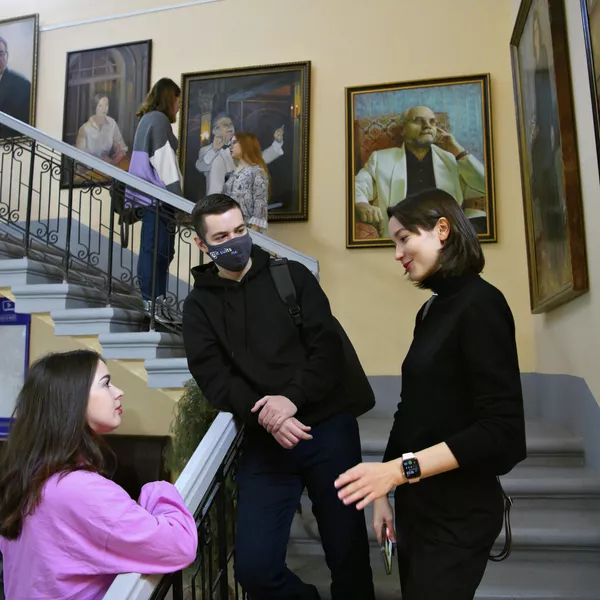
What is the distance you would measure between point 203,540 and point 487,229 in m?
3.86

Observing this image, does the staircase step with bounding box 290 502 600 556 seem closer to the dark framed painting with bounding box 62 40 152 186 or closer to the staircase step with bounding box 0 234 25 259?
the staircase step with bounding box 0 234 25 259

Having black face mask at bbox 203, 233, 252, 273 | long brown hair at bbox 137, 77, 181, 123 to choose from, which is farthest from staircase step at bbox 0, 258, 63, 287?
black face mask at bbox 203, 233, 252, 273

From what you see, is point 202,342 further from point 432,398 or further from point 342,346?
point 432,398

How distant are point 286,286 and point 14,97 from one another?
19.3 ft

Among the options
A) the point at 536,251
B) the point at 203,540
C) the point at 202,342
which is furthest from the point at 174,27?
the point at 203,540

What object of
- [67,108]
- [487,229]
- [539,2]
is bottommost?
[487,229]

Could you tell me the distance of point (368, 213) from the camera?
5.07 metres

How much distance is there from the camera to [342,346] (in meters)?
1.90

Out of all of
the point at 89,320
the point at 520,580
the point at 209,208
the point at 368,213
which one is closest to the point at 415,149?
the point at 368,213

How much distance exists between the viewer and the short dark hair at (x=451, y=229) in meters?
1.33

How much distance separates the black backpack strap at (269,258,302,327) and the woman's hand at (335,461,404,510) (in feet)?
2.49

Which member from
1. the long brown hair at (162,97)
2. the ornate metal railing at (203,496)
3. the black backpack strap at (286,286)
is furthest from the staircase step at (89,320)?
the black backpack strap at (286,286)

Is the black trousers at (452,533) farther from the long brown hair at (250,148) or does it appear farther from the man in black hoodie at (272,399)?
the long brown hair at (250,148)

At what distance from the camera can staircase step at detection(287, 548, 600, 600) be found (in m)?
2.11
